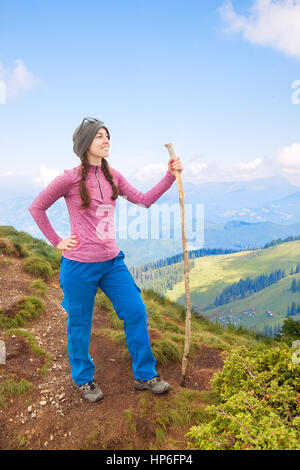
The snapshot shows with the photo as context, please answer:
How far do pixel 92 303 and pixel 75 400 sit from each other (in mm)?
1447

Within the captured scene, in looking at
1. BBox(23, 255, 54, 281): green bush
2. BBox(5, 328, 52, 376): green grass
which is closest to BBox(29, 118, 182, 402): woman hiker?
BBox(5, 328, 52, 376): green grass

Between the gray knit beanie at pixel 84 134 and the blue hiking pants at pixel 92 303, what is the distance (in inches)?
55.4

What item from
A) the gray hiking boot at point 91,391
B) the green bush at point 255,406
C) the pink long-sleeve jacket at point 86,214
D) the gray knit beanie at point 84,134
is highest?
the gray knit beanie at point 84,134

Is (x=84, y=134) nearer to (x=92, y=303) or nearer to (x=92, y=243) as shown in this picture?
(x=92, y=243)

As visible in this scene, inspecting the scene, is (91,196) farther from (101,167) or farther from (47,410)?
(47,410)

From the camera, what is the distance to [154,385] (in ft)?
13.5

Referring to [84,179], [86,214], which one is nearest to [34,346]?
[86,214]

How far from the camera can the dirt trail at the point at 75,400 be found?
11.2ft

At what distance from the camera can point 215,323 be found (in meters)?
11.4

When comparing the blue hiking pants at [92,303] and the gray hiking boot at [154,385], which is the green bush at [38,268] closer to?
the blue hiking pants at [92,303]

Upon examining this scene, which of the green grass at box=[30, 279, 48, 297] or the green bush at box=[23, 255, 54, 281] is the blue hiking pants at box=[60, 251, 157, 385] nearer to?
the green grass at box=[30, 279, 48, 297]

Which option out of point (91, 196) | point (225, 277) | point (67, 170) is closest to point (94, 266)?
point (91, 196)

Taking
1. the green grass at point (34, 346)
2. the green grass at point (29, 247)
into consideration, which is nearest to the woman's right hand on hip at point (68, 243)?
the green grass at point (34, 346)
